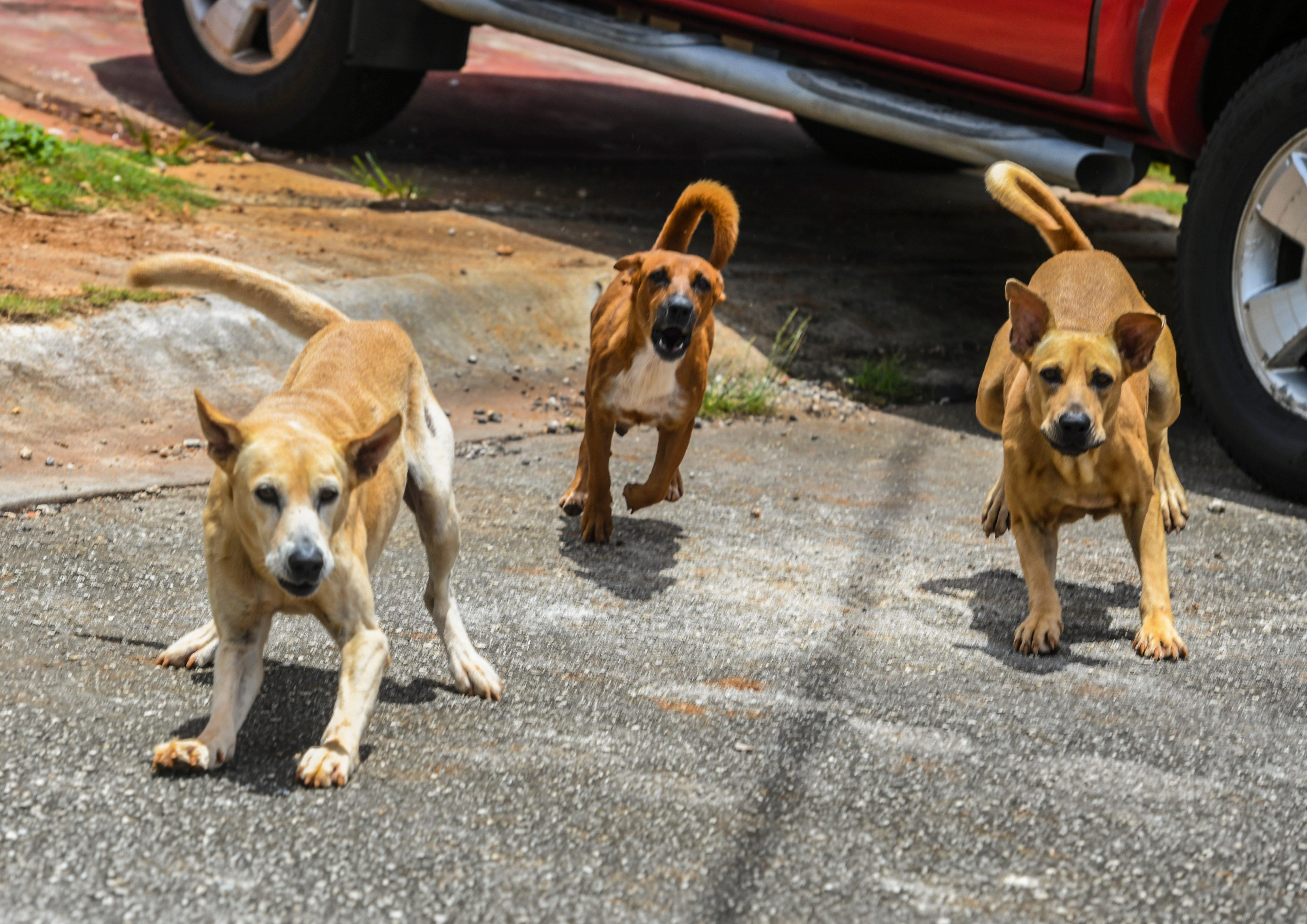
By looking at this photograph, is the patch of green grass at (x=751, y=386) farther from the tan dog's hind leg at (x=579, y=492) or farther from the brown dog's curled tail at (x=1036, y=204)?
the brown dog's curled tail at (x=1036, y=204)

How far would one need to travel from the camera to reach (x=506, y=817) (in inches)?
114

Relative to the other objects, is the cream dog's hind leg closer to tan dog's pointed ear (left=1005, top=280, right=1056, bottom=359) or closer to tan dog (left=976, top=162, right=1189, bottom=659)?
tan dog (left=976, top=162, right=1189, bottom=659)

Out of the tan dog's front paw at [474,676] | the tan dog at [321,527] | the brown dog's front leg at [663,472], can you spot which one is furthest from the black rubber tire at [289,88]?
the tan dog's front paw at [474,676]

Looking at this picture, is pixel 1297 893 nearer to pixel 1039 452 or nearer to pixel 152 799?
pixel 1039 452

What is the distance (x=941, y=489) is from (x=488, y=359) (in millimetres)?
2171

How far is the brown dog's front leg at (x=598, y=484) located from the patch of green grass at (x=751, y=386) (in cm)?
139

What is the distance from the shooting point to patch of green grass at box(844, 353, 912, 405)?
690 centimetres

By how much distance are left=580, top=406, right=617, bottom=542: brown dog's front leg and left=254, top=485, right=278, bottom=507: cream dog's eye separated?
1956mm

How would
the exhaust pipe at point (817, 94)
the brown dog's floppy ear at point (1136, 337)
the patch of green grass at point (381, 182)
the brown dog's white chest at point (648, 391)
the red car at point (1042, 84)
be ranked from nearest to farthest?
1. the brown dog's floppy ear at point (1136, 337)
2. the brown dog's white chest at point (648, 391)
3. the red car at point (1042, 84)
4. the exhaust pipe at point (817, 94)
5. the patch of green grass at point (381, 182)

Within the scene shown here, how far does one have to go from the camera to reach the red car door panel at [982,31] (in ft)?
19.2

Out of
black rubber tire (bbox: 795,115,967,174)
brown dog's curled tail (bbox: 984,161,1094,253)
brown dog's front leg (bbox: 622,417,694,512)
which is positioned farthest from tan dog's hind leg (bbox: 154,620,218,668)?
black rubber tire (bbox: 795,115,967,174)

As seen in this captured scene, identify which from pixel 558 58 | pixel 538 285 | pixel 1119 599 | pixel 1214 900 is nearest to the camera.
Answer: pixel 1214 900

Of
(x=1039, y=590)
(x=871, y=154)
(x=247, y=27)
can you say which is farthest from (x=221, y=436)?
(x=871, y=154)

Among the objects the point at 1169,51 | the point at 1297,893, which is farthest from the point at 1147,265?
the point at 1297,893
